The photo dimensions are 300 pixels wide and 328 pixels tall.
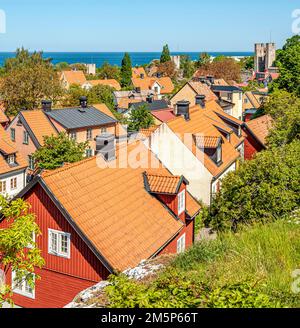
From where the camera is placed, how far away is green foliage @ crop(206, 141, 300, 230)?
21.4 metres

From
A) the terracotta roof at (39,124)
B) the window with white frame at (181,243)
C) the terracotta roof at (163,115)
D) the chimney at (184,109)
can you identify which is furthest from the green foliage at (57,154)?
the terracotta roof at (163,115)

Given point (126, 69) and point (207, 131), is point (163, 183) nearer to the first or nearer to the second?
point (207, 131)

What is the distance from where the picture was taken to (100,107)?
5644 cm

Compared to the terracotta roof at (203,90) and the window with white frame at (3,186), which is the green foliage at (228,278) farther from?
the terracotta roof at (203,90)

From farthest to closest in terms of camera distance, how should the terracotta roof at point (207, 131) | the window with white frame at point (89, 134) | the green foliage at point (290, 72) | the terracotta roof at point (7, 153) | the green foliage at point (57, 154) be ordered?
the green foliage at point (290, 72) < the window with white frame at point (89, 134) < the terracotta roof at point (7, 153) < the green foliage at point (57, 154) < the terracotta roof at point (207, 131)

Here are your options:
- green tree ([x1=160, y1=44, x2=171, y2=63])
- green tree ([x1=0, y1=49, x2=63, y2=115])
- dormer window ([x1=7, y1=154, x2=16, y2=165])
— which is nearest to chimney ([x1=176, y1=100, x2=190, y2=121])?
dormer window ([x1=7, y1=154, x2=16, y2=165])

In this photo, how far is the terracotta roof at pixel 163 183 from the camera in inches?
866

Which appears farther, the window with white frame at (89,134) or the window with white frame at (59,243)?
the window with white frame at (89,134)

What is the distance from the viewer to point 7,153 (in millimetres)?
39844

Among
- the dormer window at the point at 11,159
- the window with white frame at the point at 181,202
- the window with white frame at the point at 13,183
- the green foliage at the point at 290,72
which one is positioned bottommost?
the window with white frame at the point at 13,183

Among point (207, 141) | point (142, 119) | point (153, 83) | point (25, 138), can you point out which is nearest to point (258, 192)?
point (207, 141)
